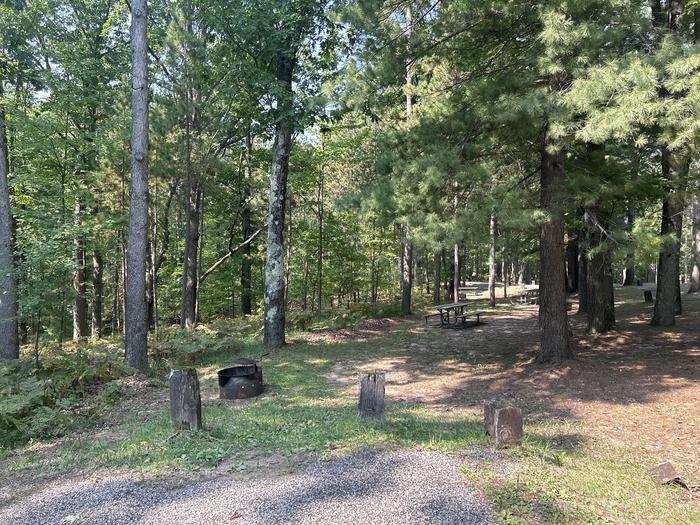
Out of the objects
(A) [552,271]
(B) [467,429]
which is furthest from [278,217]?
(B) [467,429]

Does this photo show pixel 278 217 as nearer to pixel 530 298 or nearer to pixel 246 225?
pixel 246 225

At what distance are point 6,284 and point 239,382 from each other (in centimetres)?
616

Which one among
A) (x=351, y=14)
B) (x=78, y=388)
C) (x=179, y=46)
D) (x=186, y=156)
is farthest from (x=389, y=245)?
(x=78, y=388)

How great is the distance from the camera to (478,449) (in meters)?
4.39

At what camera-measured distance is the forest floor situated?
12.3ft

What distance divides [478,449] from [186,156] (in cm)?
1172

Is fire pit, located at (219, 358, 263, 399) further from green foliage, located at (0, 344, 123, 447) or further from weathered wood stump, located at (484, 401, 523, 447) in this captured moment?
weathered wood stump, located at (484, 401, 523, 447)

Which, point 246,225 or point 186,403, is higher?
point 246,225

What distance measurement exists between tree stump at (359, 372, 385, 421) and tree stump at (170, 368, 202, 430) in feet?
6.31

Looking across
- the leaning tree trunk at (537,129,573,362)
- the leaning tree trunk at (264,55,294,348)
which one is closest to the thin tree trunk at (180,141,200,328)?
the leaning tree trunk at (264,55,294,348)

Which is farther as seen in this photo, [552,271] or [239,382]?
[552,271]

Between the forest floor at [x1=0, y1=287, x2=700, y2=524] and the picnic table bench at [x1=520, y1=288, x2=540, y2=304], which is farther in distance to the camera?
the picnic table bench at [x1=520, y1=288, x2=540, y2=304]

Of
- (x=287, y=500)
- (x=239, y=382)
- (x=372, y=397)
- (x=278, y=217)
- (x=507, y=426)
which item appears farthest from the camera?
(x=278, y=217)

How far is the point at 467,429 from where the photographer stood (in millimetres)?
5316
